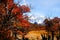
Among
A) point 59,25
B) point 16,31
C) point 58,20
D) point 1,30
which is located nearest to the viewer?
point 1,30

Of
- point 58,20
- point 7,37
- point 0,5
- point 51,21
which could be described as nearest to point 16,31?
point 7,37

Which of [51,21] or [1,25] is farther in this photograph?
[51,21]

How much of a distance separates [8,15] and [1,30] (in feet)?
6.85

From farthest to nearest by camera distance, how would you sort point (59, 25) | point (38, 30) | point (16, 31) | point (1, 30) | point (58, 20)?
point (38, 30)
point (58, 20)
point (59, 25)
point (16, 31)
point (1, 30)

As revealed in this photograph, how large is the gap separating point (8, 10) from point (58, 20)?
36835 millimetres

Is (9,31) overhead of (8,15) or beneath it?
beneath

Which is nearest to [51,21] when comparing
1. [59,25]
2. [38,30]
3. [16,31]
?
[59,25]

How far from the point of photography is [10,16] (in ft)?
95.4

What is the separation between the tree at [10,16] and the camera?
28906 millimetres

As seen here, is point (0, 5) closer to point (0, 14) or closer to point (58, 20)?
point (0, 14)

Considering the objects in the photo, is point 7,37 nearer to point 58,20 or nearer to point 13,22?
point 13,22

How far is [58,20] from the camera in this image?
212 ft

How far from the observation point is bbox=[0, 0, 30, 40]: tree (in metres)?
28.9

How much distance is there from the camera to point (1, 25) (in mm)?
29016
